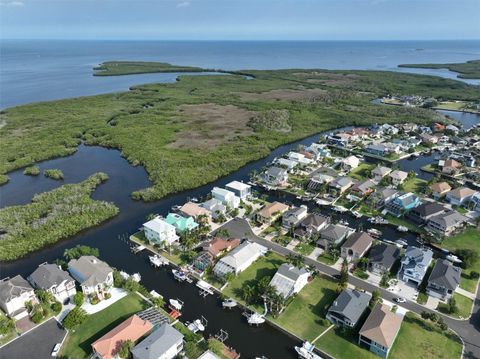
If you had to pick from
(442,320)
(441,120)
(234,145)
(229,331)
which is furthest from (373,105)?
(229,331)

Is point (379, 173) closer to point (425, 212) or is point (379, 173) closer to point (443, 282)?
point (425, 212)

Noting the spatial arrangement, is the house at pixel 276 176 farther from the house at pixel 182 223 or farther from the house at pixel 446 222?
the house at pixel 446 222

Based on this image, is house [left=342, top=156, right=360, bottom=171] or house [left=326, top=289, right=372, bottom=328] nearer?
house [left=326, top=289, right=372, bottom=328]

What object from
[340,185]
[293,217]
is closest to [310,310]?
[293,217]

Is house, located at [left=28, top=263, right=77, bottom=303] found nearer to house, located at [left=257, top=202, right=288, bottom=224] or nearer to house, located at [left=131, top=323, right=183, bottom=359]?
house, located at [left=131, top=323, right=183, bottom=359]

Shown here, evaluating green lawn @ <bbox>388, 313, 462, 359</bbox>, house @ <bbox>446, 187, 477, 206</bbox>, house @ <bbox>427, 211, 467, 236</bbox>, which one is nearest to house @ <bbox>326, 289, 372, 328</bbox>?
green lawn @ <bbox>388, 313, 462, 359</bbox>

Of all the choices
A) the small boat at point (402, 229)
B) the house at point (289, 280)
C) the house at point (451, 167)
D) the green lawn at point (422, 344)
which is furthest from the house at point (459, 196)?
the house at point (289, 280)
